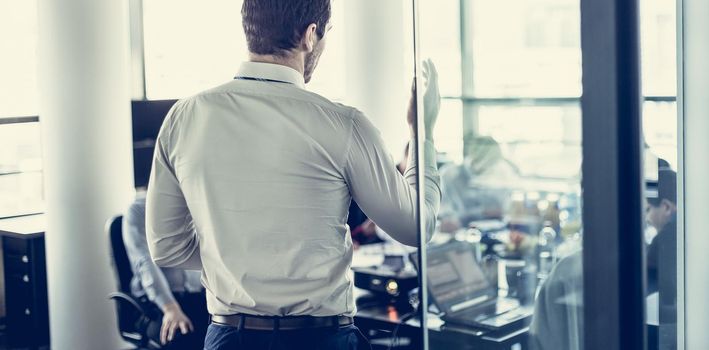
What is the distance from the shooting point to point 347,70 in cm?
688

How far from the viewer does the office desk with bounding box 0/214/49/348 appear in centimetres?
450

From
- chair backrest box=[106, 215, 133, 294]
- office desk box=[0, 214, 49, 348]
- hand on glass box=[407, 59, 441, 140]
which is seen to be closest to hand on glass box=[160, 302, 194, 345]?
chair backrest box=[106, 215, 133, 294]

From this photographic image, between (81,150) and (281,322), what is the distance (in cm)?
344

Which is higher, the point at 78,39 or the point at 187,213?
the point at 78,39

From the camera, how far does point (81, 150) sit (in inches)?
191

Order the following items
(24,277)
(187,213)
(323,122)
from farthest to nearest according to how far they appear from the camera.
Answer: (24,277) → (187,213) → (323,122)

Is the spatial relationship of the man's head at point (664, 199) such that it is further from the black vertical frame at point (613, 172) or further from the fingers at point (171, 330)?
the fingers at point (171, 330)

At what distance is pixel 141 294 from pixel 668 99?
9.15ft

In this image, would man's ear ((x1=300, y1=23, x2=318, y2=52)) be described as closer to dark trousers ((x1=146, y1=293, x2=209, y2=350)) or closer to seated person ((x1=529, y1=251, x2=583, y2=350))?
seated person ((x1=529, y1=251, x2=583, y2=350))

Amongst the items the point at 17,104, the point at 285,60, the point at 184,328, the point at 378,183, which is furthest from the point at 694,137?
the point at 17,104

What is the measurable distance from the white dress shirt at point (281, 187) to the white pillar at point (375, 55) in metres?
5.05

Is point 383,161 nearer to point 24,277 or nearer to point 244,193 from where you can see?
point 244,193

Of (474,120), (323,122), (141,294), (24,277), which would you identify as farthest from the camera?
(24,277)

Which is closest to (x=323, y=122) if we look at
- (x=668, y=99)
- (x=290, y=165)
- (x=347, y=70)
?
(x=290, y=165)
